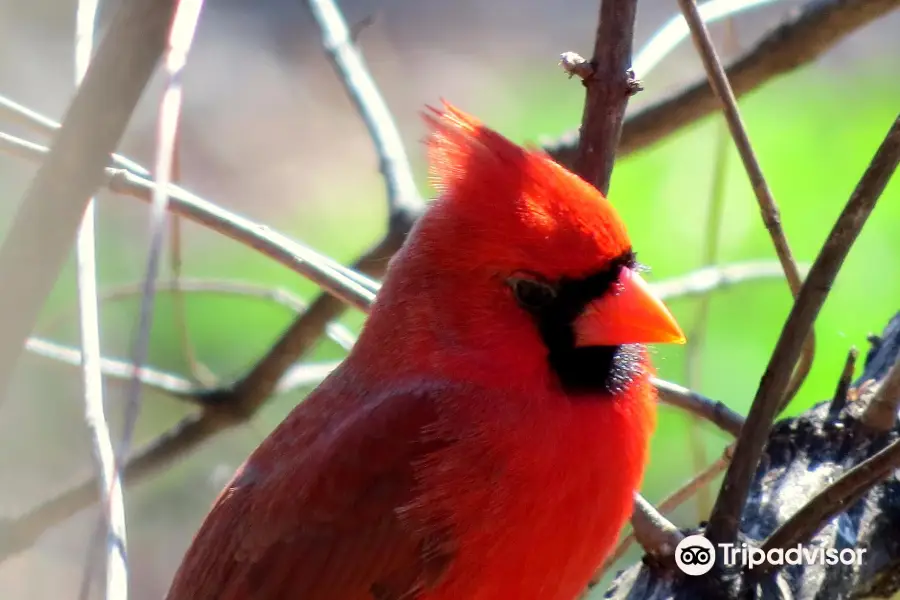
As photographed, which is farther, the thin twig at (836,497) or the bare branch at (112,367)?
the bare branch at (112,367)

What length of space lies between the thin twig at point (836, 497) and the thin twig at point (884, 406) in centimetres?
30

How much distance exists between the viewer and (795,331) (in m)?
1.43

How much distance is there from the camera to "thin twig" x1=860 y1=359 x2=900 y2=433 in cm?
168

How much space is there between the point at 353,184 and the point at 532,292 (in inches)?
162

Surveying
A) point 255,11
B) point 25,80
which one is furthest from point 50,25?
point 255,11

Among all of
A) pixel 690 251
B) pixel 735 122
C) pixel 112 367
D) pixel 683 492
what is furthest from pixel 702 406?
pixel 690 251

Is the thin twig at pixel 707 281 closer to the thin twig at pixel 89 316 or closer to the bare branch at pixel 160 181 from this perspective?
the thin twig at pixel 89 316

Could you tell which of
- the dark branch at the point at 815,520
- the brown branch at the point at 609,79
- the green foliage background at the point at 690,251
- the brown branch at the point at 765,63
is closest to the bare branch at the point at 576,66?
the brown branch at the point at 609,79

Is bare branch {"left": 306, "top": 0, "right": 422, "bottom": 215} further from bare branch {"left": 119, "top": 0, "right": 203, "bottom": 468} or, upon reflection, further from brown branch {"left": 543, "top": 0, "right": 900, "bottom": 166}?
bare branch {"left": 119, "top": 0, "right": 203, "bottom": 468}

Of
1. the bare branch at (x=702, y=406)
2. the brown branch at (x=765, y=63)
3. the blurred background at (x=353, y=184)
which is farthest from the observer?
the blurred background at (x=353, y=184)

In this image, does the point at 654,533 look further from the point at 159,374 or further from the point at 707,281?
the point at 159,374

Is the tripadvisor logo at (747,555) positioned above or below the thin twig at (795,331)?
below

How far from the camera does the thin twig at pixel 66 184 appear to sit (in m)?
0.67

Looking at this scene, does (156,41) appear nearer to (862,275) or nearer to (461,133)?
(461,133)
